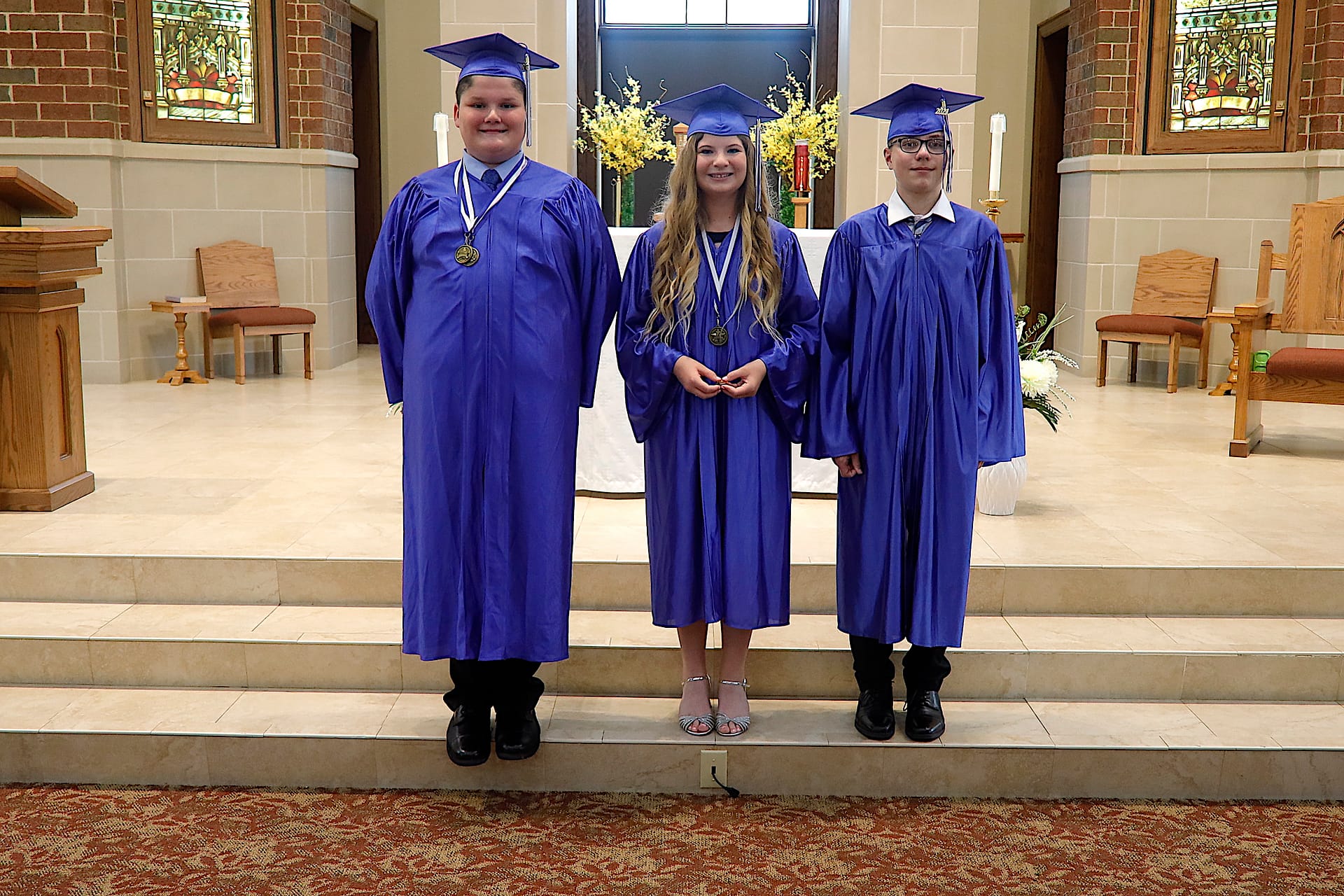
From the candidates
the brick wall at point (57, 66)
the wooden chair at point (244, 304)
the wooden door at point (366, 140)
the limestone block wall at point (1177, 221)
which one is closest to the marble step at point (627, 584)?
the wooden chair at point (244, 304)

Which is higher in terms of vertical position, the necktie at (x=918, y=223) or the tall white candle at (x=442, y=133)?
the tall white candle at (x=442, y=133)

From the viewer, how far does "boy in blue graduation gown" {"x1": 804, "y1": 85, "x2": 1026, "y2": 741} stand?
3.19m

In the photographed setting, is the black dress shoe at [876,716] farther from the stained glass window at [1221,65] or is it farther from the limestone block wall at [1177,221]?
the stained glass window at [1221,65]

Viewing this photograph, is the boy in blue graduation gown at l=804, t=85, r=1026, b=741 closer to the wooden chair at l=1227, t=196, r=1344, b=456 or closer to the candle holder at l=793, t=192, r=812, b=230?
the candle holder at l=793, t=192, r=812, b=230

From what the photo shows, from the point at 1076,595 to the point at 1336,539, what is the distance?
112 centimetres

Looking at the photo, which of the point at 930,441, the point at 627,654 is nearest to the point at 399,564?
the point at 627,654

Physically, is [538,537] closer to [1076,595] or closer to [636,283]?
[636,283]

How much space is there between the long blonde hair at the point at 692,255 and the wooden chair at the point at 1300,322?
3718mm

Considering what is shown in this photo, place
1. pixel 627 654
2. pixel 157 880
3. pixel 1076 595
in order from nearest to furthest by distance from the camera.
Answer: pixel 157 880, pixel 627 654, pixel 1076 595

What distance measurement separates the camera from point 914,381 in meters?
3.20

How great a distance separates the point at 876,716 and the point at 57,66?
716 cm

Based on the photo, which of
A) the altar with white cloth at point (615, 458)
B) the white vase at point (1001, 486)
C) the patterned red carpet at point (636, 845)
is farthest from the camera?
the altar with white cloth at point (615, 458)

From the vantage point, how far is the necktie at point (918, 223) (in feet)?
10.5

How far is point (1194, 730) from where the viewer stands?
3.46 metres
